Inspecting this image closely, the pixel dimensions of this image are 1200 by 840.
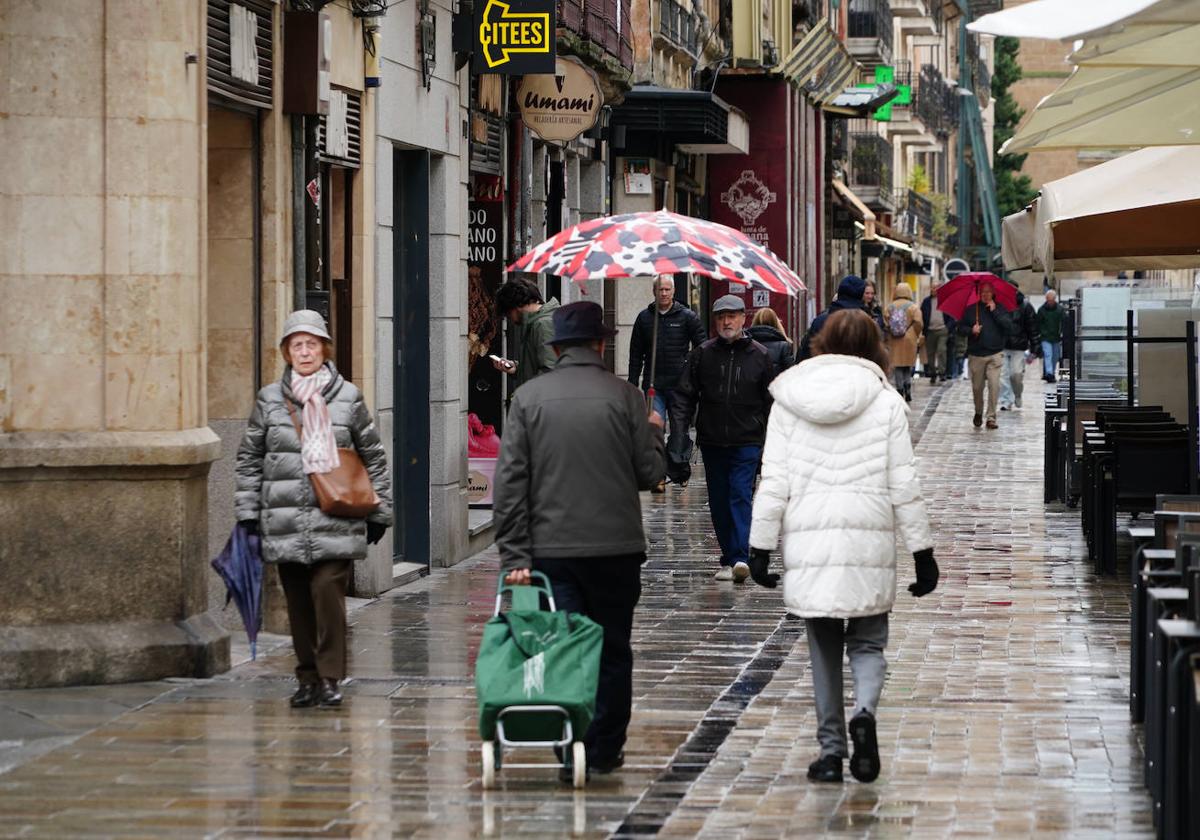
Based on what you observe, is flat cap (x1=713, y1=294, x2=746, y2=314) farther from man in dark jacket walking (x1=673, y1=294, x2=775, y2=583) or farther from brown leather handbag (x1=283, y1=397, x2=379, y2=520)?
brown leather handbag (x1=283, y1=397, x2=379, y2=520)

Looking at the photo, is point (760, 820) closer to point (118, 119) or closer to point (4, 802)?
point (4, 802)

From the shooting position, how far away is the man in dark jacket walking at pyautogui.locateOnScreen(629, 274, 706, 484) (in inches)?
716

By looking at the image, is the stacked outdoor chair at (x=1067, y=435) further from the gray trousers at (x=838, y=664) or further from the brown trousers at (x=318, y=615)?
the gray trousers at (x=838, y=664)

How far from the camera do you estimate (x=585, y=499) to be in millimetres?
8258

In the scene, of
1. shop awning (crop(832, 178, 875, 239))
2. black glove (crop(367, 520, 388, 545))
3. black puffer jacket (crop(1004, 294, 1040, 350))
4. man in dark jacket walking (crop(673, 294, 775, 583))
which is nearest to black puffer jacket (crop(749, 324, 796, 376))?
man in dark jacket walking (crop(673, 294, 775, 583))

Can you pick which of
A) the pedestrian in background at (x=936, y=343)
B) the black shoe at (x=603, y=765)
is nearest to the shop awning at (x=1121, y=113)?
the black shoe at (x=603, y=765)

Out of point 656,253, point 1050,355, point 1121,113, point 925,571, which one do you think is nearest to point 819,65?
point 1050,355

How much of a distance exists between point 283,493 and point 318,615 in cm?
54

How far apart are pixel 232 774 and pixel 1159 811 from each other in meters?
3.25

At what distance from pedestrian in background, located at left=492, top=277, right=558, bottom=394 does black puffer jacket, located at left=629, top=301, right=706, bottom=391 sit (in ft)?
4.96

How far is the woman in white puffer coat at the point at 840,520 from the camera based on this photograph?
8.20 metres

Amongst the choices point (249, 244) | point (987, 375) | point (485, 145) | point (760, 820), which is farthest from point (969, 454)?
point (760, 820)

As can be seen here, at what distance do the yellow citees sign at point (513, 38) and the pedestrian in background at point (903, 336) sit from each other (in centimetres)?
1956

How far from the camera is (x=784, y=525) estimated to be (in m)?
8.34
